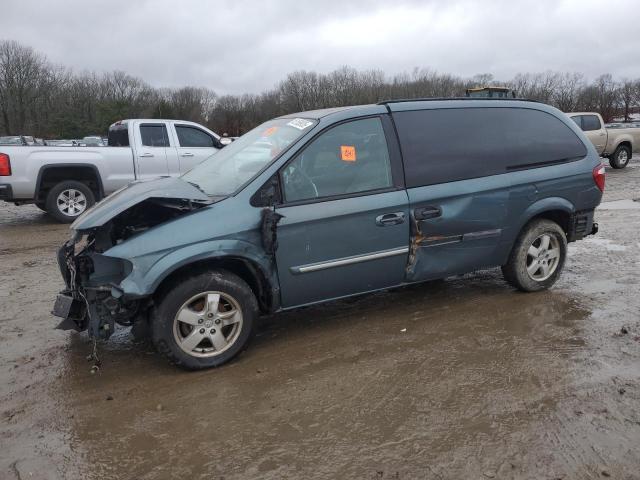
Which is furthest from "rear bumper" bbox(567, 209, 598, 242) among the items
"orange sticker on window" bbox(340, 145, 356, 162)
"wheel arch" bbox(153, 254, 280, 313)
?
"wheel arch" bbox(153, 254, 280, 313)

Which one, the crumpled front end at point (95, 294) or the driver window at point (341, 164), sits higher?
the driver window at point (341, 164)

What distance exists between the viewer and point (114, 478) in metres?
2.61

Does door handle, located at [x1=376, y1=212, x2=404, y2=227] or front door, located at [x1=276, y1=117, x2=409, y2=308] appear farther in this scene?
door handle, located at [x1=376, y1=212, x2=404, y2=227]

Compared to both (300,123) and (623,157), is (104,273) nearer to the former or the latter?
(300,123)

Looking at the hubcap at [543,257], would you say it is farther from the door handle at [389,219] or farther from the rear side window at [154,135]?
the rear side window at [154,135]

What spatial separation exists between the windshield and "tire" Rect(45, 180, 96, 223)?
587cm

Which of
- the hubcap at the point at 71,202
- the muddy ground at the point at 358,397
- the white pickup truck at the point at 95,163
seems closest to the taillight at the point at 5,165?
the white pickup truck at the point at 95,163

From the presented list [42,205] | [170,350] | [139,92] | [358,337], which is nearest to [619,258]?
[358,337]

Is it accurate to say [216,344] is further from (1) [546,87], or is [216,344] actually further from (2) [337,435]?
(1) [546,87]

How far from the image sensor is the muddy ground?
8.86 ft

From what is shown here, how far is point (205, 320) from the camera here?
357 centimetres

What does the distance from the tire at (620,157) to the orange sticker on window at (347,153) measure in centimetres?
1689

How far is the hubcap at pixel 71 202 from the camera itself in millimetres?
9531

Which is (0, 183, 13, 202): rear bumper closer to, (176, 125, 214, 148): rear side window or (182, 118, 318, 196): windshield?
(176, 125, 214, 148): rear side window
